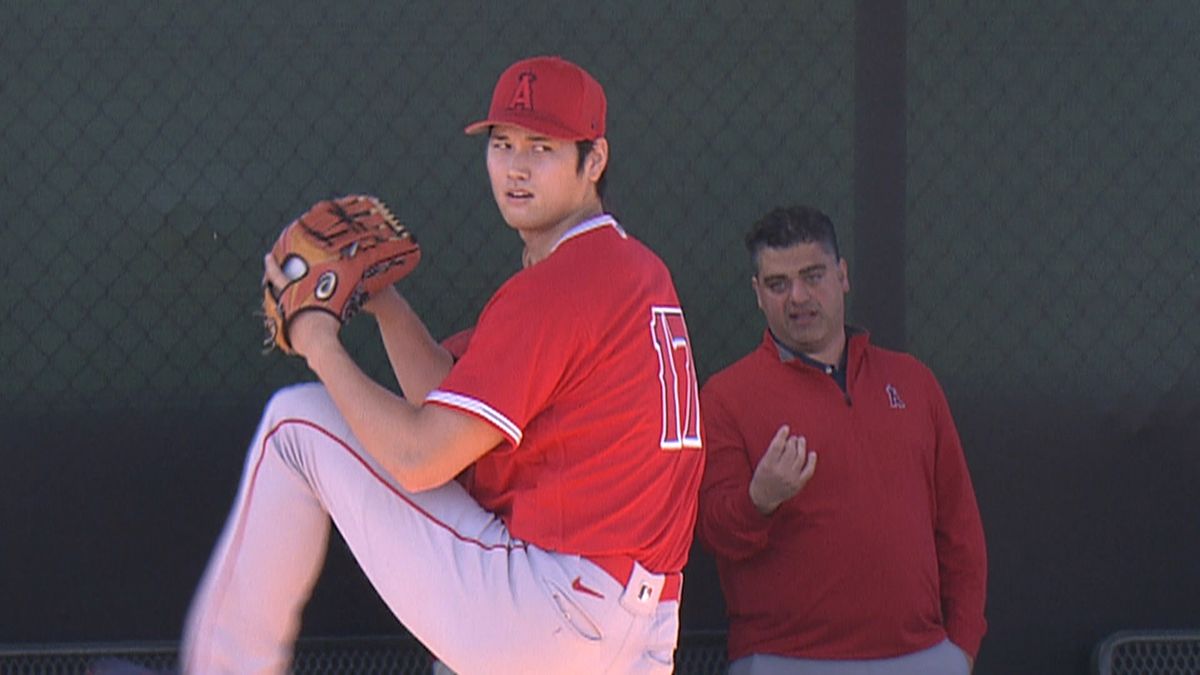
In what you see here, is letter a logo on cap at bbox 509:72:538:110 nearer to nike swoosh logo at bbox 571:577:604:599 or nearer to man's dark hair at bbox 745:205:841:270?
nike swoosh logo at bbox 571:577:604:599

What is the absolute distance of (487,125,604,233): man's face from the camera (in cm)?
258

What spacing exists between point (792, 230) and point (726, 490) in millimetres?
619

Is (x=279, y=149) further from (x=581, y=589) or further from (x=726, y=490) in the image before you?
(x=581, y=589)

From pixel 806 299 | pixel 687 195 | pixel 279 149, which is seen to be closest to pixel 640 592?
pixel 806 299

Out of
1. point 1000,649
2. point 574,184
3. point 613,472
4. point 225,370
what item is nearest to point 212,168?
point 225,370

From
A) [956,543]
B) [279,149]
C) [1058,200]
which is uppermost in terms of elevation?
[1058,200]

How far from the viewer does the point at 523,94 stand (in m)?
2.57

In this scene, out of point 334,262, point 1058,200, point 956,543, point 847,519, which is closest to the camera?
point 334,262

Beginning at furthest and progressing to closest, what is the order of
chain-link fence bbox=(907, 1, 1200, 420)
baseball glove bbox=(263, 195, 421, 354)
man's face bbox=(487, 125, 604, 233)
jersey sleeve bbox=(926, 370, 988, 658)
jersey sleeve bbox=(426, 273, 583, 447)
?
chain-link fence bbox=(907, 1, 1200, 420)
jersey sleeve bbox=(926, 370, 988, 658)
man's face bbox=(487, 125, 604, 233)
baseball glove bbox=(263, 195, 421, 354)
jersey sleeve bbox=(426, 273, 583, 447)

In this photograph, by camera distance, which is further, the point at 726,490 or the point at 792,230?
the point at 792,230

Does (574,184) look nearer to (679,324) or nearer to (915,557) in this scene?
(679,324)

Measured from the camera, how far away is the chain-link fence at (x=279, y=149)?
3.99 metres

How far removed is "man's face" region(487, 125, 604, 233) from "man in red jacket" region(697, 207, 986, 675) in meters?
0.82

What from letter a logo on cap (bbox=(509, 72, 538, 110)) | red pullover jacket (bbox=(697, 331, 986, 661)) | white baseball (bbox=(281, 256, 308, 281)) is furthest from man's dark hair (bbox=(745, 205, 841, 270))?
white baseball (bbox=(281, 256, 308, 281))
